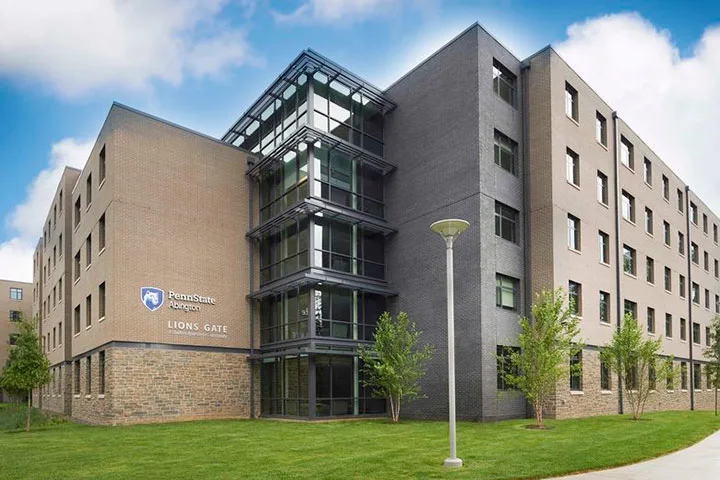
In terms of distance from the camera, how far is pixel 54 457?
13.7m

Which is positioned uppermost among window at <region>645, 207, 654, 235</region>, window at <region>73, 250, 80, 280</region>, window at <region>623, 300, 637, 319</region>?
window at <region>645, 207, 654, 235</region>

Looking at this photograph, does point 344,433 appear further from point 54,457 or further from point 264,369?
point 264,369

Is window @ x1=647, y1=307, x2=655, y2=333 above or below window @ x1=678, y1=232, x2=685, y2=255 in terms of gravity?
below

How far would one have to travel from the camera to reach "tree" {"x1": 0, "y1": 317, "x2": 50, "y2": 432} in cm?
2250

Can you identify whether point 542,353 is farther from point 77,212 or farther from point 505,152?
point 77,212

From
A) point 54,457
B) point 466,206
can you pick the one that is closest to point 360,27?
point 466,206

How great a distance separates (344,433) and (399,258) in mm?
9970

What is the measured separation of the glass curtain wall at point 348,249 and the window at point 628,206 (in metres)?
13.6

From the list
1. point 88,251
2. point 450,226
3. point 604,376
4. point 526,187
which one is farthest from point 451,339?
point 88,251

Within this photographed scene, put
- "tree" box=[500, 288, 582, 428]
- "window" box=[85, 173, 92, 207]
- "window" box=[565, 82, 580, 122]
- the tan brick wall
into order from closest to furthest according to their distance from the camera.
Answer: "tree" box=[500, 288, 582, 428] < the tan brick wall < "window" box=[565, 82, 580, 122] < "window" box=[85, 173, 92, 207]

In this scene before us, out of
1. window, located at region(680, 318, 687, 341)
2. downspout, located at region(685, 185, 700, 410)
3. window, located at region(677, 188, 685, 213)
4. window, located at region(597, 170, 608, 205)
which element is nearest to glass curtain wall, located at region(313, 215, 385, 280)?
window, located at region(597, 170, 608, 205)

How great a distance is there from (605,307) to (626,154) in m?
9.57

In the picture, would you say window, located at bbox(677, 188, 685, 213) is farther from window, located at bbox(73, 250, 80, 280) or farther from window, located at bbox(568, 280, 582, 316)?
window, located at bbox(73, 250, 80, 280)

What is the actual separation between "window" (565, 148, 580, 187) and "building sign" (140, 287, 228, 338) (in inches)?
651
